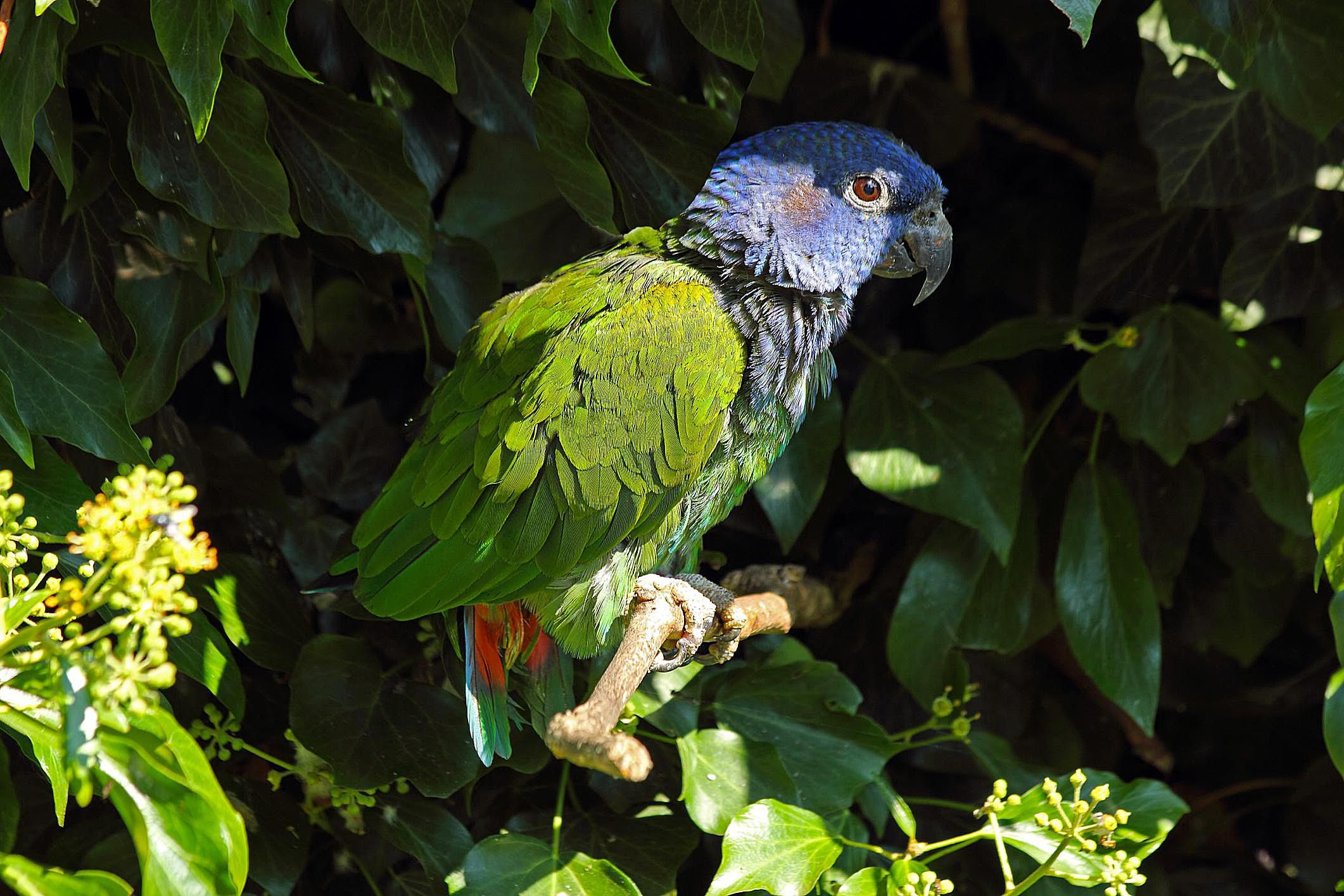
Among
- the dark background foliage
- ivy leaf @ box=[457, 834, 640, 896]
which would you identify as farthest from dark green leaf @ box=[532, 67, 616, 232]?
ivy leaf @ box=[457, 834, 640, 896]

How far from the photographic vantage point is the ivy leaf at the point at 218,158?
111 centimetres

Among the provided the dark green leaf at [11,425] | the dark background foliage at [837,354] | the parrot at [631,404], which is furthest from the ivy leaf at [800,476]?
the dark green leaf at [11,425]

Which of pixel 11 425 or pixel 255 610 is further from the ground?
pixel 11 425

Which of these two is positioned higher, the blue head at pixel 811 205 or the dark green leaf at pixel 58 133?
the dark green leaf at pixel 58 133

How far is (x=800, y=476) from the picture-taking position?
1482mm

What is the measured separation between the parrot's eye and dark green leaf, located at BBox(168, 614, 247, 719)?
2.80 feet

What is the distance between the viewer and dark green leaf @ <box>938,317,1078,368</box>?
1.50 m

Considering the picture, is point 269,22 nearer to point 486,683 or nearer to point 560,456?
point 560,456

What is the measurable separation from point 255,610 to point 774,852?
2.08 feet

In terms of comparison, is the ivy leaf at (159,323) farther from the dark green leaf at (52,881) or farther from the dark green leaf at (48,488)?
the dark green leaf at (52,881)

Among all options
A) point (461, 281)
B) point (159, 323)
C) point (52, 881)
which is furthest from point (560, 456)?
point (52, 881)

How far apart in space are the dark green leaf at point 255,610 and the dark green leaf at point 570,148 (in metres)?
0.56

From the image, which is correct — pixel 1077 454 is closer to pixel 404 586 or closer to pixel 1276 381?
pixel 1276 381

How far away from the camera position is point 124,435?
1.06 meters
